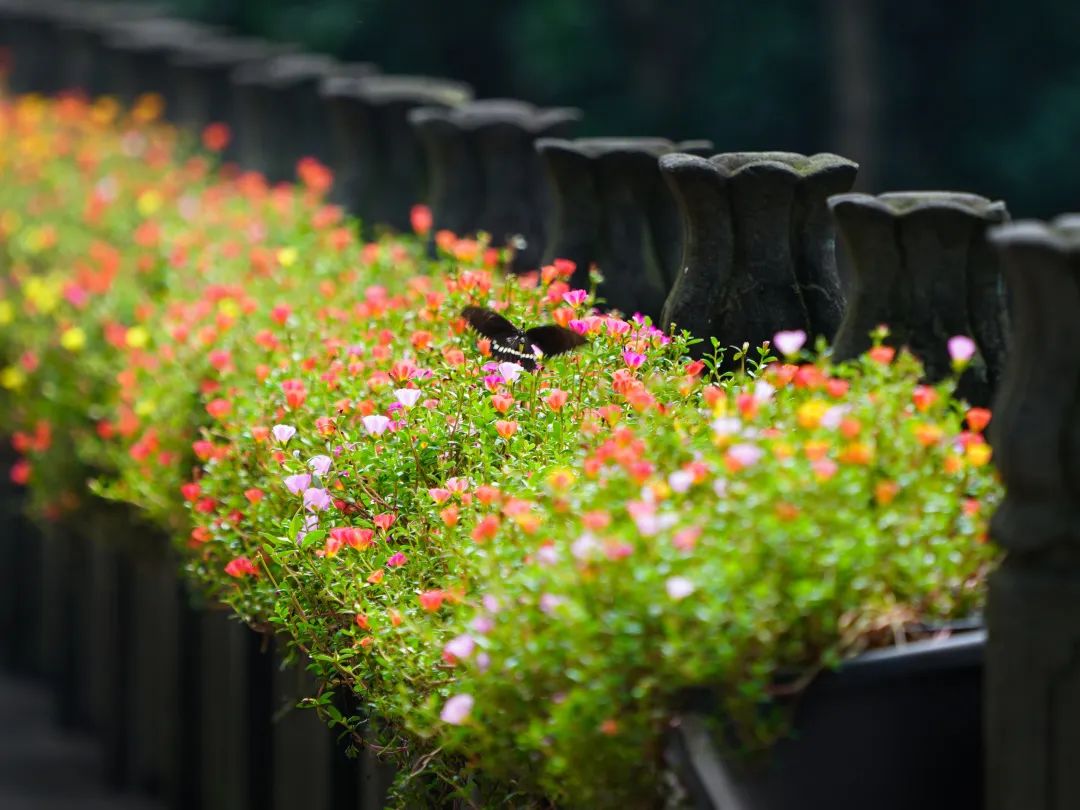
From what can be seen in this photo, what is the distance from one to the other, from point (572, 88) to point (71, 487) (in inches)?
550

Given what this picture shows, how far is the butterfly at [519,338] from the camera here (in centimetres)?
334

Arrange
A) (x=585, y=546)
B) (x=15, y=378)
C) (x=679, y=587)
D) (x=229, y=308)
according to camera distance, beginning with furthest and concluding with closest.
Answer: (x=15, y=378), (x=229, y=308), (x=585, y=546), (x=679, y=587)

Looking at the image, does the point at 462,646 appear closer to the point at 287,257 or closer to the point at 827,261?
the point at 827,261

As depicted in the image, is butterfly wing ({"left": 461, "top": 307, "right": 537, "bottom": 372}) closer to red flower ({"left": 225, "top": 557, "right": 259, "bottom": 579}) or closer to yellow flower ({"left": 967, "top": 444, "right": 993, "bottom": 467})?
red flower ({"left": 225, "top": 557, "right": 259, "bottom": 579})

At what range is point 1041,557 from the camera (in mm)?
2346

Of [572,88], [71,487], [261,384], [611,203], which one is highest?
[572,88]

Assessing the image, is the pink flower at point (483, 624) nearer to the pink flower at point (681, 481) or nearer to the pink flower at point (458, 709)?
the pink flower at point (458, 709)

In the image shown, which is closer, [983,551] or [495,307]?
[983,551]

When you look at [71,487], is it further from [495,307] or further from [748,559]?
[748,559]

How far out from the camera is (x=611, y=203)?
14.0 ft

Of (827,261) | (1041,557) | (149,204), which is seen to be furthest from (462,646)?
(149,204)

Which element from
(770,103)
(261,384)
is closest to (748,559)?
(261,384)

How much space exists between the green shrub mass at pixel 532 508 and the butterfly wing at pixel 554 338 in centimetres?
3

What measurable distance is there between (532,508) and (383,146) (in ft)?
11.9
